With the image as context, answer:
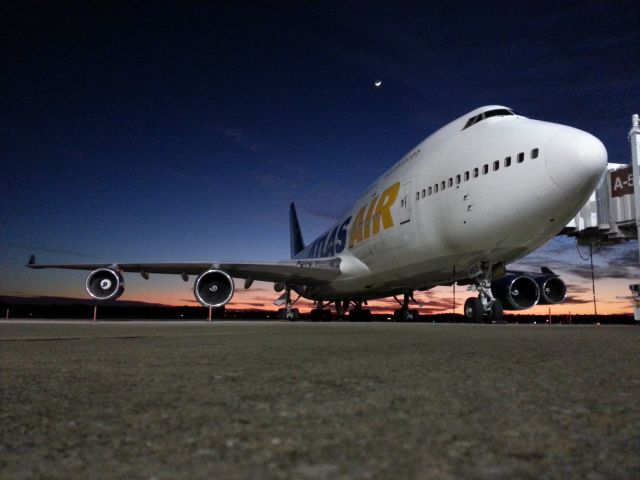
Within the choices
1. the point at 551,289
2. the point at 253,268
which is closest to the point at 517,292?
the point at 551,289

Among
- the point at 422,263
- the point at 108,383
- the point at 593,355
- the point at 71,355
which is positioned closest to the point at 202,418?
the point at 108,383

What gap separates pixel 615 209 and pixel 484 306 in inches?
275

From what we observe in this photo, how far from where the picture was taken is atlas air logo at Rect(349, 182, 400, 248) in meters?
12.7

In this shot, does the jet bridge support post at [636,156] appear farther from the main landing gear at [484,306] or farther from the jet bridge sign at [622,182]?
the main landing gear at [484,306]

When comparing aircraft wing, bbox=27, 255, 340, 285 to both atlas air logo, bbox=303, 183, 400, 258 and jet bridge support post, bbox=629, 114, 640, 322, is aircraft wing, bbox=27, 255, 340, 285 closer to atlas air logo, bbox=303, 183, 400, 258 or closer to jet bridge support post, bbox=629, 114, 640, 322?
atlas air logo, bbox=303, 183, 400, 258

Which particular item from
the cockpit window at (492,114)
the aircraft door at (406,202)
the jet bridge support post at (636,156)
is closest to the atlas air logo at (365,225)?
the aircraft door at (406,202)

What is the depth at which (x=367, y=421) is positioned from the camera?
1164 millimetres

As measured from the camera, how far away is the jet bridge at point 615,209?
44.1 feet

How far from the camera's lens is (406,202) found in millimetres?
11914

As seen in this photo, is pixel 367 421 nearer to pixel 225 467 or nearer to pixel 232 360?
pixel 225 467

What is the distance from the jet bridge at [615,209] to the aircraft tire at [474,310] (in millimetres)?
6071

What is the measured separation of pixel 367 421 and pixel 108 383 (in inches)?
48.3

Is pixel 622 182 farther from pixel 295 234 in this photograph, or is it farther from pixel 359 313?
pixel 295 234

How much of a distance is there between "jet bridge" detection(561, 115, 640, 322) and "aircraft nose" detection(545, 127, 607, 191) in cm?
595
